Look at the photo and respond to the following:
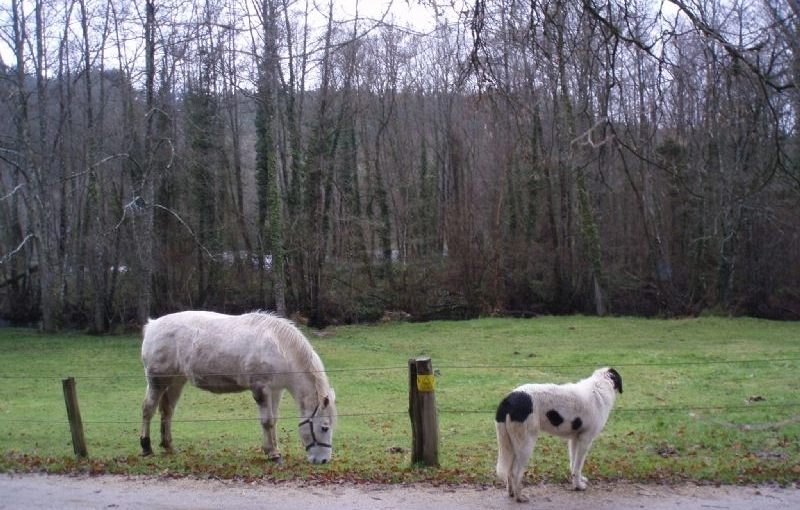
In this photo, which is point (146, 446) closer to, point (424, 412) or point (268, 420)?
point (268, 420)

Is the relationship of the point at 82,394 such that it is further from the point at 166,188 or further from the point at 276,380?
the point at 166,188

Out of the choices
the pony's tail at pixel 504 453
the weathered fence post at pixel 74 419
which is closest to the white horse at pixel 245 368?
the weathered fence post at pixel 74 419

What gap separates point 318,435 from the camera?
382 inches

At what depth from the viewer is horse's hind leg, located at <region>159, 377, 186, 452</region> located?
427 inches

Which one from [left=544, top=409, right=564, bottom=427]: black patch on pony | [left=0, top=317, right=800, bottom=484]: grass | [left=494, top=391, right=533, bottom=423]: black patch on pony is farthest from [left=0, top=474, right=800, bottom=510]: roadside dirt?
[left=494, top=391, right=533, bottom=423]: black patch on pony

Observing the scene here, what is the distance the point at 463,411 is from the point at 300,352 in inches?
145

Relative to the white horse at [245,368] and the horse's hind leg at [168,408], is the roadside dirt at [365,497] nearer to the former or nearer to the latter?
the white horse at [245,368]

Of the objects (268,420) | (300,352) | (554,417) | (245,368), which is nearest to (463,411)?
(300,352)

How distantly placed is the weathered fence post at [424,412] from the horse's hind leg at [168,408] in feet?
12.3

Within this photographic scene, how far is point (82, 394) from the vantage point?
18.3 metres

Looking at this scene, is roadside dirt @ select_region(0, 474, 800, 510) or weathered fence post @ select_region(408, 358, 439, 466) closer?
roadside dirt @ select_region(0, 474, 800, 510)

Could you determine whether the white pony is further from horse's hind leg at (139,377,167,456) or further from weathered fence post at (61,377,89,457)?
weathered fence post at (61,377,89,457)

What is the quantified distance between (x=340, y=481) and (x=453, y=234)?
31070 millimetres

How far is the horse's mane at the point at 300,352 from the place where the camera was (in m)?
10.2
